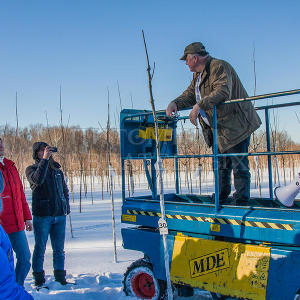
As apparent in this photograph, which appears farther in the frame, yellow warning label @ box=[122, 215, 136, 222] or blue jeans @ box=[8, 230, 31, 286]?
yellow warning label @ box=[122, 215, 136, 222]

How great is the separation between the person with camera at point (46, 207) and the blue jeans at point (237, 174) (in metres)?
1.97

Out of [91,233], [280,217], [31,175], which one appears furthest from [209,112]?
[91,233]

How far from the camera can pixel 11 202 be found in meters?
3.67

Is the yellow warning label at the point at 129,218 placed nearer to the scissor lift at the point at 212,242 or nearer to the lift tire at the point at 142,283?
the scissor lift at the point at 212,242

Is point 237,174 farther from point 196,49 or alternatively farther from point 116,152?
point 116,152

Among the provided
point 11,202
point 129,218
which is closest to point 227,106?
point 129,218

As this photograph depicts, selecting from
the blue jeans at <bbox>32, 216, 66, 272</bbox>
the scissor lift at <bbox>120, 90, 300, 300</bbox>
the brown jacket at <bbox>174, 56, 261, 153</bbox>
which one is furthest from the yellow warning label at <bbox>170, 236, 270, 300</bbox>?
the blue jeans at <bbox>32, 216, 66, 272</bbox>

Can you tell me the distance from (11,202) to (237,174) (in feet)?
7.54

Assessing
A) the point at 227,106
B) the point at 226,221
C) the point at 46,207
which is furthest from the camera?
the point at 46,207

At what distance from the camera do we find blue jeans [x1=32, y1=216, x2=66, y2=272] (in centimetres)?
430

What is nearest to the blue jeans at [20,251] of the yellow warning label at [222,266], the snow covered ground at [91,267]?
the snow covered ground at [91,267]

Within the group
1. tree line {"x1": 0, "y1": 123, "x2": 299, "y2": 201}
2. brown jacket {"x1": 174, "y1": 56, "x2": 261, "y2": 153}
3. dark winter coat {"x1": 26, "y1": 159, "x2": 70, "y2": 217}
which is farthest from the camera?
tree line {"x1": 0, "y1": 123, "x2": 299, "y2": 201}

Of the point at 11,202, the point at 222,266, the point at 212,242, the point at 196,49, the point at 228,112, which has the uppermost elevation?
the point at 196,49

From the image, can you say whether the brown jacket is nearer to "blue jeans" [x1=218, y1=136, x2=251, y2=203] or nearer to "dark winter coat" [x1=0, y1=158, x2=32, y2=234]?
"blue jeans" [x1=218, y1=136, x2=251, y2=203]
